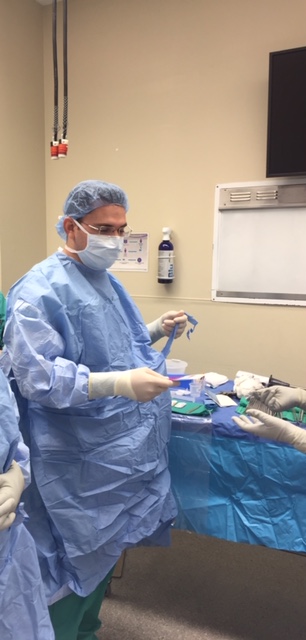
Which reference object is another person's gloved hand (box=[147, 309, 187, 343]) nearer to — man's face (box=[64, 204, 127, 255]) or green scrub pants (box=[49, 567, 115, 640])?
man's face (box=[64, 204, 127, 255])

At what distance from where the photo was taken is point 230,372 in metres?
2.49

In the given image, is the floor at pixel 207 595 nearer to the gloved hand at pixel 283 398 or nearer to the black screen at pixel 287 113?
the gloved hand at pixel 283 398

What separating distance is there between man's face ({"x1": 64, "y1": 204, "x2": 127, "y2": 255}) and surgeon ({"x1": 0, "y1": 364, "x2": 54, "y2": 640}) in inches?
23.1

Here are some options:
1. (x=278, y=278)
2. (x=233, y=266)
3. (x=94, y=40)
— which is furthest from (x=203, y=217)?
(x=94, y=40)

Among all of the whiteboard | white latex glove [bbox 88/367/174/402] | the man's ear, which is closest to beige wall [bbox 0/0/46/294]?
the whiteboard

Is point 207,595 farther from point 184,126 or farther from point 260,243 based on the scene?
point 184,126

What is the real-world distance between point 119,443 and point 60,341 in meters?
0.33

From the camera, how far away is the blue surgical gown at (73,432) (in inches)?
43.5

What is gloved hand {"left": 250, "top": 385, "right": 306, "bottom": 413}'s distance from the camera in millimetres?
1427

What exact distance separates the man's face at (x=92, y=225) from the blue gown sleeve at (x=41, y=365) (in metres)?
0.27

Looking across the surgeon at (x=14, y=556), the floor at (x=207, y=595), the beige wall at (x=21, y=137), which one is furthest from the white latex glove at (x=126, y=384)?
the beige wall at (x=21, y=137)

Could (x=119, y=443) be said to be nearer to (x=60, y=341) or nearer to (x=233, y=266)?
(x=60, y=341)

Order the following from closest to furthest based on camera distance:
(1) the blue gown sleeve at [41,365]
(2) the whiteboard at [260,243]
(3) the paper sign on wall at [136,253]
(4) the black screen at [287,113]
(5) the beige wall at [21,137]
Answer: (1) the blue gown sleeve at [41,365], (4) the black screen at [287,113], (2) the whiteboard at [260,243], (5) the beige wall at [21,137], (3) the paper sign on wall at [136,253]

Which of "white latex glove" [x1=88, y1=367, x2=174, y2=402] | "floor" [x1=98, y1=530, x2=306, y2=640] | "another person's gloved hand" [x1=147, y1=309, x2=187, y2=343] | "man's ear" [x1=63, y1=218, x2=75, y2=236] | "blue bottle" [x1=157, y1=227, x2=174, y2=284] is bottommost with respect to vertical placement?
"floor" [x1=98, y1=530, x2=306, y2=640]
